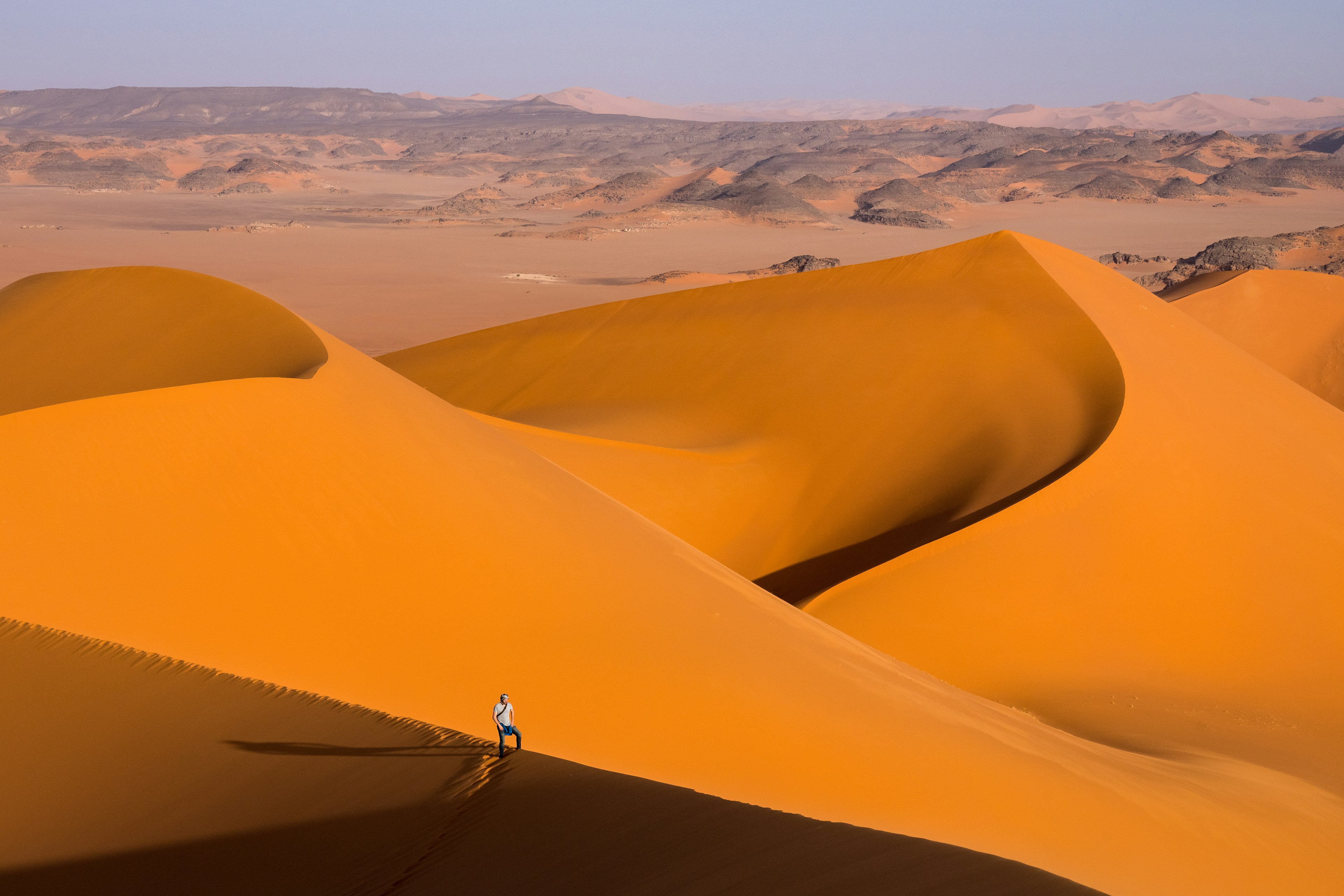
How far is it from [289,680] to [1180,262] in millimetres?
46950

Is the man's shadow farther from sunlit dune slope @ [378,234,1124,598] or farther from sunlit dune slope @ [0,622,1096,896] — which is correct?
sunlit dune slope @ [378,234,1124,598]

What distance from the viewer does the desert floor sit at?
40188 mm

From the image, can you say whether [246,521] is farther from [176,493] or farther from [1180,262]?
[1180,262]

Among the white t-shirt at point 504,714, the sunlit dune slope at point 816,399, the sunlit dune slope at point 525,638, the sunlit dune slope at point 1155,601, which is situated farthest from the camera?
the sunlit dune slope at point 816,399

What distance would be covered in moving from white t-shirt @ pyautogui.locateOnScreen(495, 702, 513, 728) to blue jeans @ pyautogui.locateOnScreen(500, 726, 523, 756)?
0.05ft

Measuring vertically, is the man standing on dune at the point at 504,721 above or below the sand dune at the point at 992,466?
above

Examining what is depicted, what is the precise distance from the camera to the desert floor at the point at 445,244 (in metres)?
40.2

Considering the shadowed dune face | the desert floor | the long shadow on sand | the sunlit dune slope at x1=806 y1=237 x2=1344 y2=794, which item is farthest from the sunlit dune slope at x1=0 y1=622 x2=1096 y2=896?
the desert floor

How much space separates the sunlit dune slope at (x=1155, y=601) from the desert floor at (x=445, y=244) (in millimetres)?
23324

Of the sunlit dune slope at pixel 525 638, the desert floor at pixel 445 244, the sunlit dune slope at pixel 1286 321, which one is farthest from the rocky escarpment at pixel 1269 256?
the sunlit dune slope at pixel 525 638

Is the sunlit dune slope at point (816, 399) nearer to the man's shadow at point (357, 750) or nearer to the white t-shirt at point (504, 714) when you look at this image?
the man's shadow at point (357, 750)

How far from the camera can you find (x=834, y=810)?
213 inches

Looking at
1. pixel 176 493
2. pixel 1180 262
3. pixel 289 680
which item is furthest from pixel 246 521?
pixel 1180 262

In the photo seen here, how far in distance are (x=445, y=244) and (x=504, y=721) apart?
5541cm
